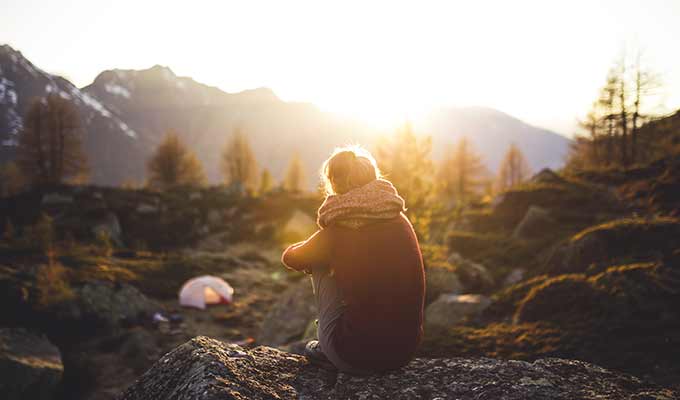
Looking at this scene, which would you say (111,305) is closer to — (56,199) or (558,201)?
(558,201)

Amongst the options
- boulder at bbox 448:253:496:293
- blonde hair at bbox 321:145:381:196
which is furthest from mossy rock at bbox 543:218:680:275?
blonde hair at bbox 321:145:381:196

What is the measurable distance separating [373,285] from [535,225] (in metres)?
14.3

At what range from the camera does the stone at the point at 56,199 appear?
29359 millimetres

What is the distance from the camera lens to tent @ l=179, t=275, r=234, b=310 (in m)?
16.6

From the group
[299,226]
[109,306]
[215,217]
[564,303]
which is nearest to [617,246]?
[564,303]

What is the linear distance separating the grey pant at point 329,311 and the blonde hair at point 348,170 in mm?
773

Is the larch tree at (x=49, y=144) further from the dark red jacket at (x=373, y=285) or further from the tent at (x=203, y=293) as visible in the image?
A: the dark red jacket at (x=373, y=285)

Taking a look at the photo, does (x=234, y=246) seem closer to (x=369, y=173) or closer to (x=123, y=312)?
(x=123, y=312)

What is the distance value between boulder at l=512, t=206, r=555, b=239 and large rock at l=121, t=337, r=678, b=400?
41.9 feet

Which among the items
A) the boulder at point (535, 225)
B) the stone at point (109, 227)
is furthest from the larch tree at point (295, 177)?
the boulder at point (535, 225)

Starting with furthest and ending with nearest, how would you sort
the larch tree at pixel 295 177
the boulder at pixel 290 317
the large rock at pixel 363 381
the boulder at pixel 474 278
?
the larch tree at pixel 295 177, the boulder at pixel 474 278, the boulder at pixel 290 317, the large rock at pixel 363 381

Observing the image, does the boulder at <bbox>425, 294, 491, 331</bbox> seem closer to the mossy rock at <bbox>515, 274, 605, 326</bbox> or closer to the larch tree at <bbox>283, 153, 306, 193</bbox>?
the mossy rock at <bbox>515, 274, 605, 326</bbox>

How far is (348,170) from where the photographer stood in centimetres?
327

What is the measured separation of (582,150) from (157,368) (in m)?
49.8
